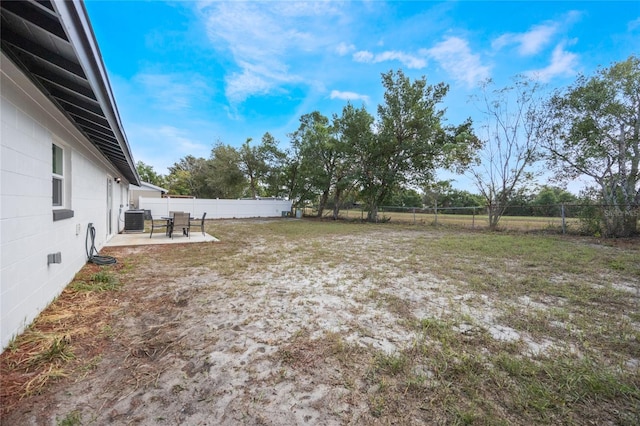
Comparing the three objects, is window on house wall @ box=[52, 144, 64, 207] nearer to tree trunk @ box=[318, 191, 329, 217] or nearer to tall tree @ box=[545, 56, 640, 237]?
tall tree @ box=[545, 56, 640, 237]

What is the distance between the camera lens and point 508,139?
12016 mm

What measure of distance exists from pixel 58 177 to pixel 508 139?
1568 centimetres

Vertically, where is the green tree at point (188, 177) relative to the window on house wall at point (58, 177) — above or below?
above

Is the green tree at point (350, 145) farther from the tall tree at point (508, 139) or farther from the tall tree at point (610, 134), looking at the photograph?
the tall tree at point (610, 134)

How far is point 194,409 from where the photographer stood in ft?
4.79

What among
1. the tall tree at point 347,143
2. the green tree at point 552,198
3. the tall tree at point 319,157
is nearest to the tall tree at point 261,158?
the tall tree at point 319,157

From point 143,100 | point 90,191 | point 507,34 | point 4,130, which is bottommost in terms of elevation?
point 90,191

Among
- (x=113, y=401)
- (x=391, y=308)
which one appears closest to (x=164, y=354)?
(x=113, y=401)

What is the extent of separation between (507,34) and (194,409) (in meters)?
12.3

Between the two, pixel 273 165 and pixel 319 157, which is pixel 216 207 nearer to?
pixel 273 165

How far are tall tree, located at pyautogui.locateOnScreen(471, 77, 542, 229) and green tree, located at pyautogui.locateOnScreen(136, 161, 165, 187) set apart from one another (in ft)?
146

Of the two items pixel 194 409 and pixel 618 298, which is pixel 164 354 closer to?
pixel 194 409

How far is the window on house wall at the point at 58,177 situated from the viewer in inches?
128

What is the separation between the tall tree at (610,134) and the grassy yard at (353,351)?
294 inches
